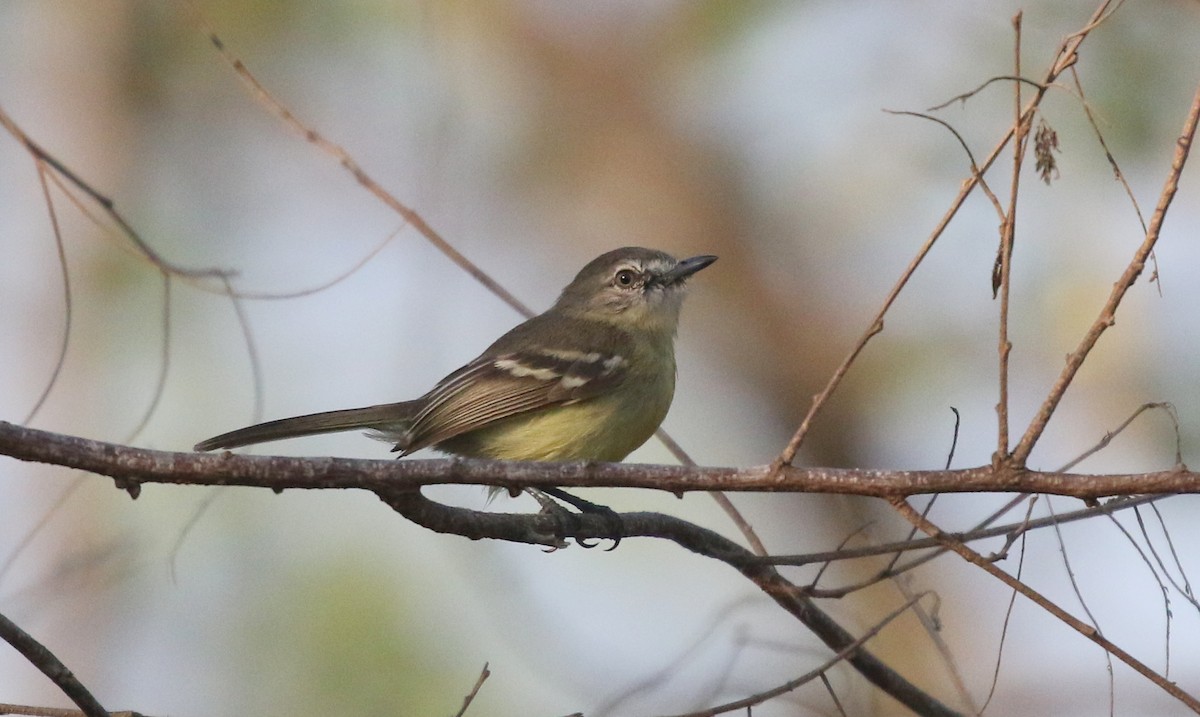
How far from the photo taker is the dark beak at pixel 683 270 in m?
6.87

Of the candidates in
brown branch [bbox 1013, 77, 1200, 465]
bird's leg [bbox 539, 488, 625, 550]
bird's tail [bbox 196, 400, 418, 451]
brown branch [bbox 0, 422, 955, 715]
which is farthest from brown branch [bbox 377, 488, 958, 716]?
bird's tail [bbox 196, 400, 418, 451]

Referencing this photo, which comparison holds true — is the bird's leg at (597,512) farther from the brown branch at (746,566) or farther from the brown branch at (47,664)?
the brown branch at (47,664)

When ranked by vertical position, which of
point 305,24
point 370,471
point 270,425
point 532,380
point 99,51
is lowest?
point 370,471

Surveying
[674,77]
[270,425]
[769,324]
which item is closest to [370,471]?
[270,425]

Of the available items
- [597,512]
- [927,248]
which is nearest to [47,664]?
[927,248]

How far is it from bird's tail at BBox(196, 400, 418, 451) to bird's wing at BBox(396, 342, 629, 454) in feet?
0.67

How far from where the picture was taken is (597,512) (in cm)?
518

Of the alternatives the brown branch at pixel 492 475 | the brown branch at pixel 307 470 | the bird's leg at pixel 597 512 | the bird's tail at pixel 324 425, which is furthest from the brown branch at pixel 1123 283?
Answer: the bird's tail at pixel 324 425

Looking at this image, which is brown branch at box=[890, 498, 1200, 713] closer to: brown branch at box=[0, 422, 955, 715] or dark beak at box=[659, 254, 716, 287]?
brown branch at box=[0, 422, 955, 715]

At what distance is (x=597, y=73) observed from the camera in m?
10.6

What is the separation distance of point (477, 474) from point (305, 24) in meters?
8.33

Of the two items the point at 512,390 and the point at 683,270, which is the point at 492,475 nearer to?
the point at 512,390

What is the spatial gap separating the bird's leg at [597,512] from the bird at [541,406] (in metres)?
0.18

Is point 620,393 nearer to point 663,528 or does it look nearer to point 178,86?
point 663,528
